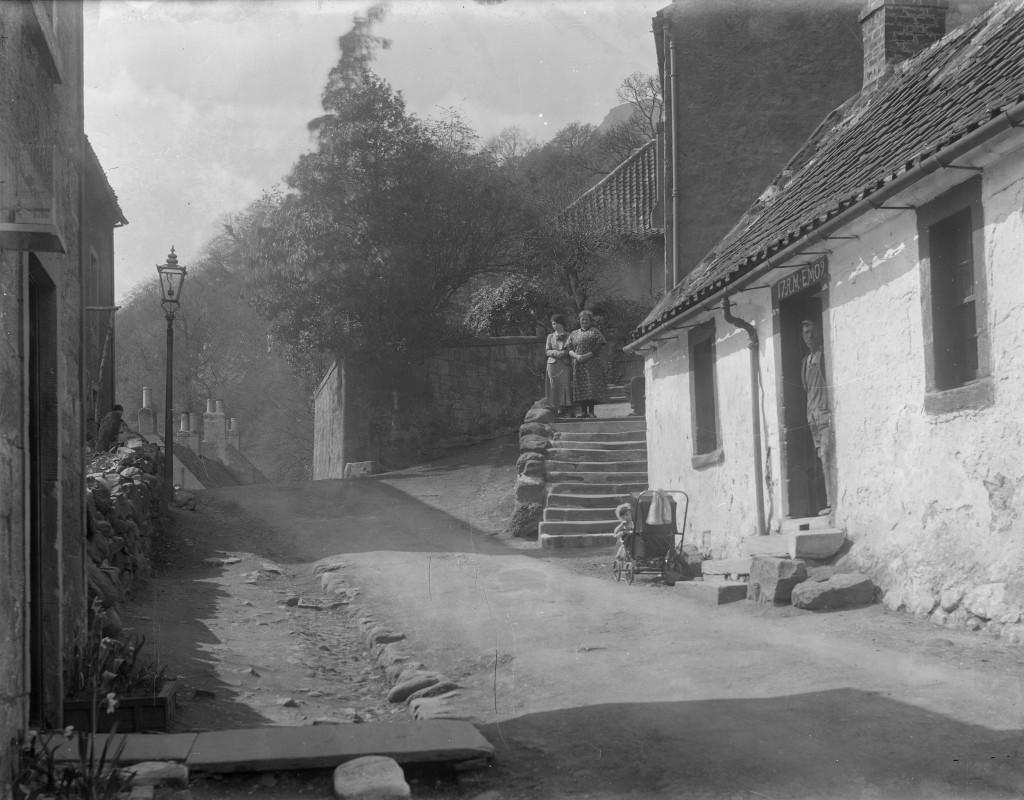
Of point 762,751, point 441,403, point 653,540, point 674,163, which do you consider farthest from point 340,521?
point 762,751

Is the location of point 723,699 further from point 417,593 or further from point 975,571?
point 417,593

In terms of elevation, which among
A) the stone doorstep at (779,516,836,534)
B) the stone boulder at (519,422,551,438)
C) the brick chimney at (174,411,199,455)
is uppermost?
the brick chimney at (174,411,199,455)

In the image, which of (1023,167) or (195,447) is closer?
(1023,167)

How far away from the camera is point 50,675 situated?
5828mm

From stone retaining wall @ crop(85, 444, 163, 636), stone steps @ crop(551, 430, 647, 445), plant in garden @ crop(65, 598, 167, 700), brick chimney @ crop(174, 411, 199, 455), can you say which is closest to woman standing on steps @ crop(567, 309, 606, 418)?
stone steps @ crop(551, 430, 647, 445)

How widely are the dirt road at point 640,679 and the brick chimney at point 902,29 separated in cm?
762

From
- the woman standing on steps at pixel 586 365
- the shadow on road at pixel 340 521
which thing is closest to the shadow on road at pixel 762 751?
the shadow on road at pixel 340 521

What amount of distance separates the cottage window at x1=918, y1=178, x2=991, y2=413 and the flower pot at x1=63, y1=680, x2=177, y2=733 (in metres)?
6.12

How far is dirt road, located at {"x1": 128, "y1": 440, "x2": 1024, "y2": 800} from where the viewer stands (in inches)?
201

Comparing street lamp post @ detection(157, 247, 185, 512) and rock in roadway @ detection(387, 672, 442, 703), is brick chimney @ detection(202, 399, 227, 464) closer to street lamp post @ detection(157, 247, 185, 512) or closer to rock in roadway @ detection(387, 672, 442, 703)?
street lamp post @ detection(157, 247, 185, 512)

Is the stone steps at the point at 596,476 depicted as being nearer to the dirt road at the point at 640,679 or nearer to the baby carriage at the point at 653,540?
the dirt road at the point at 640,679

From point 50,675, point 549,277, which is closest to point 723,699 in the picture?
point 50,675

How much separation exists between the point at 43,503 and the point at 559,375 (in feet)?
48.2

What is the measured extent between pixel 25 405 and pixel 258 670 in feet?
13.2
